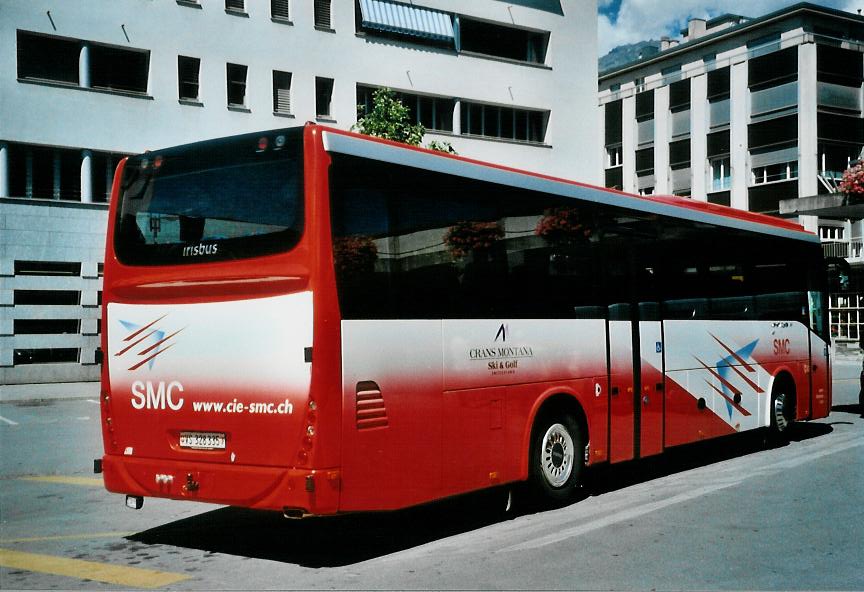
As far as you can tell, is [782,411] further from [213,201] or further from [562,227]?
[213,201]

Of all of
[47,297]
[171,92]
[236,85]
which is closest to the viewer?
[47,297]

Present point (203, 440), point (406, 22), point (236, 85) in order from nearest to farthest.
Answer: point (203, 440), point (236, 85), point (406, 22)

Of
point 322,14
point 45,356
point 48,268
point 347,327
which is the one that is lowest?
point 45,356

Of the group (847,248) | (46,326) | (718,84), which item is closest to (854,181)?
(46,326)

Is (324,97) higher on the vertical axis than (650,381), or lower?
higher

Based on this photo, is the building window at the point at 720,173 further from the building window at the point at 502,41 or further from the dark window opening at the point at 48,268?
the dark window opening at the point at 48,268

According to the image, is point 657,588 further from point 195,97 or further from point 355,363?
point 195,97

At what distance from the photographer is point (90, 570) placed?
7.20 metres

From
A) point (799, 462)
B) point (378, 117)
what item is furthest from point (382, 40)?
point (799, 462)

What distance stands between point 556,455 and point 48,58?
919 inches

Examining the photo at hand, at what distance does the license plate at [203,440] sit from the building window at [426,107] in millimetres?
27316

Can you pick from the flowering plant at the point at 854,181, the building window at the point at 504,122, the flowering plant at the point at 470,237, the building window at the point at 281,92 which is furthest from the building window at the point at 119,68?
the flowering plant at the point at 470,237

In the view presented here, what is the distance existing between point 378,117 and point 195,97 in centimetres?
599

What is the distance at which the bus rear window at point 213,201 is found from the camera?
291 inches
